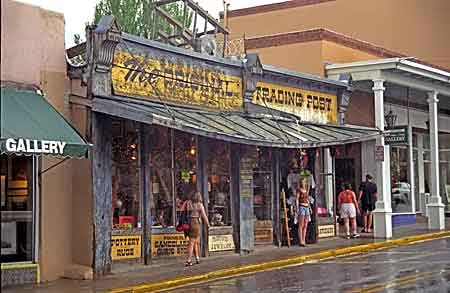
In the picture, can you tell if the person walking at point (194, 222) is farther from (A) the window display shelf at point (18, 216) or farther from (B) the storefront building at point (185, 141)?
(A) the window display shelf at point (18, 216)

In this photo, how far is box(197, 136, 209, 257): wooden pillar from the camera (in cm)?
1848

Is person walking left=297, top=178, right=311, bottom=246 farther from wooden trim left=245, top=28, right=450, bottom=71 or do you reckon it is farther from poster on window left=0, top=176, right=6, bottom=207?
poster on window left=0, top=176, right=6, bottom=207

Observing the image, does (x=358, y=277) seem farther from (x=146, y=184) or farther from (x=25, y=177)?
(x=25, y=177)

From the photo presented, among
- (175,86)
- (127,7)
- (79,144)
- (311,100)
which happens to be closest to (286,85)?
(311,100)

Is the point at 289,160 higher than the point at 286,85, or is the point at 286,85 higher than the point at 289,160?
the point at 286,85

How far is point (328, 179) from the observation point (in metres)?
24.6

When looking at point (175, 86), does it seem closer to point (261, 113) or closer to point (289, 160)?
point (261, 113)

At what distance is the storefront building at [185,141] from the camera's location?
51.4ft

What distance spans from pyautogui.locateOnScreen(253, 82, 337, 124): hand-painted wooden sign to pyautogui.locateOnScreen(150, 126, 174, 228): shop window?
375 cm

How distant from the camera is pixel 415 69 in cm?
2423

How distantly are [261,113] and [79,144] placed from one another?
282 inches

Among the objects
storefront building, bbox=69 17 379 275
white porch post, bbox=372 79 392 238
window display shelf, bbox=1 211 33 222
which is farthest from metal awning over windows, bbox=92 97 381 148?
window display shelf, bbox=1 211 33 222

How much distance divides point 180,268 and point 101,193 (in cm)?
250

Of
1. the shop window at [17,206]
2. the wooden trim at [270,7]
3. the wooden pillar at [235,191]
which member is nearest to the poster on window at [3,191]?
the shop window at [17,206]
